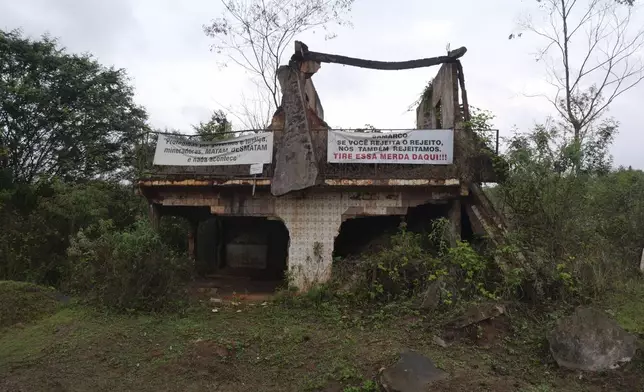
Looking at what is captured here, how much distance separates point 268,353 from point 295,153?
4.68m

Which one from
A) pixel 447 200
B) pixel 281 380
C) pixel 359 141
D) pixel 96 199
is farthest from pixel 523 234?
pixel 96 199

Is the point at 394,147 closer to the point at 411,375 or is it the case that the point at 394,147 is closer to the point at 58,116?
the point at 411,375

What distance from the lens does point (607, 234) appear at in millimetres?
13078

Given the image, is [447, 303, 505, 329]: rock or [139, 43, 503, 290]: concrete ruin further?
[139, 43, 503, 290]: concrete ruin

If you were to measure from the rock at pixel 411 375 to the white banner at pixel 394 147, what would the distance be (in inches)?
191

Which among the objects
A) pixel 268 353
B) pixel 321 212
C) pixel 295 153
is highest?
pixel 295 153

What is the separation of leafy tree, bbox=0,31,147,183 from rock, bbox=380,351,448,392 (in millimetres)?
14778

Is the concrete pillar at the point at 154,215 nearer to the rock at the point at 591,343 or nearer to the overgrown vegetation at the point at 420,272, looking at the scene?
the overgrown vegetation at the point at 420,272

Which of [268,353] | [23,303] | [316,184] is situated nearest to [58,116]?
[23,303]

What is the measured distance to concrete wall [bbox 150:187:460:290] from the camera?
10.8 metres

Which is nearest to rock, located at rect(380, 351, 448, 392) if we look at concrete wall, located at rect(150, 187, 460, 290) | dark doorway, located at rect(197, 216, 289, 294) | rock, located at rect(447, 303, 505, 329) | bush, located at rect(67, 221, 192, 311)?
rock, located at rect(447, 303, 505, 329)

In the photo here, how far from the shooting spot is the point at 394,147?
10523mm

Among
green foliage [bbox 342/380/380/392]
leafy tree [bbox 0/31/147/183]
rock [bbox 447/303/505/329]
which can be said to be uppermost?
leafy tree [bbox 0/31/147/183]

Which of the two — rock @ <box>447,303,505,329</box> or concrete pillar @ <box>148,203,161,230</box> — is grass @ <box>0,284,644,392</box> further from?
concrete pillar @ <box>148,203,161,230</box>
